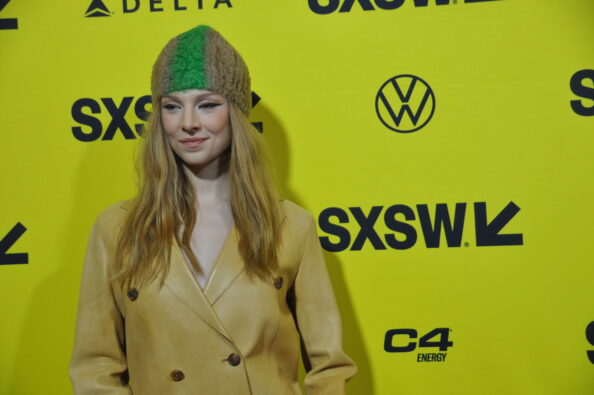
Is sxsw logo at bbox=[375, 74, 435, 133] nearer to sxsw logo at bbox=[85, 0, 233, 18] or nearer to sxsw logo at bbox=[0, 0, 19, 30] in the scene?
sxsw logo at bbox=[85, 0, 233, 18]

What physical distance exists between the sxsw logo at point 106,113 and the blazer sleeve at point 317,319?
1.73ft

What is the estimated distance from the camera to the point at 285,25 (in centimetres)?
193

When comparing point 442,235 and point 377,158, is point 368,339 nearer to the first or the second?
point 442,235

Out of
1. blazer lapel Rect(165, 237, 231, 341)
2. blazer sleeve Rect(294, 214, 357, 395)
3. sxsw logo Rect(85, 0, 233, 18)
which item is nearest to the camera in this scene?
blazer lapel Rect(165, 237, 231, 341)

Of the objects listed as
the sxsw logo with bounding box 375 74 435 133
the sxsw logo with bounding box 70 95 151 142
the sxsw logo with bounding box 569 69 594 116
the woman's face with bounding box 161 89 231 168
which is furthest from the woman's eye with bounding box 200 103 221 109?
the sxsw logo with bounding box 569 69 594 116

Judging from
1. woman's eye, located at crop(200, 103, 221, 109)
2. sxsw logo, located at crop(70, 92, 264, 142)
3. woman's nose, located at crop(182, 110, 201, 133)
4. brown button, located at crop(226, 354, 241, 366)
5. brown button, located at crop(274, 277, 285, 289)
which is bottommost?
brown button, located at crop(226, 354, 241, 366)

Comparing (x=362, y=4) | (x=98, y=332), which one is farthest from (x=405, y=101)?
(x=98, y=332)

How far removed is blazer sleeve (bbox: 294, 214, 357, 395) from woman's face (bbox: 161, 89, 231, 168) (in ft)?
1.01

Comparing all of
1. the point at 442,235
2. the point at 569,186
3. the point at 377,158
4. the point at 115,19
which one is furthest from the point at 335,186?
the point at 115,19

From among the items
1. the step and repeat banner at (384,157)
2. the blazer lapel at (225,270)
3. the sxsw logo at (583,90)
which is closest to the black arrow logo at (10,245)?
the step and repeat banner at (384,157)

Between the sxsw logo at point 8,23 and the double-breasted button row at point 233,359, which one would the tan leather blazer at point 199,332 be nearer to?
the double-breasted button row at point 233,359

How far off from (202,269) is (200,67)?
0.43 meters

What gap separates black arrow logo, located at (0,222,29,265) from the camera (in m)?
1.94

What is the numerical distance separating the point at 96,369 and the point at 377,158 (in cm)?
95
